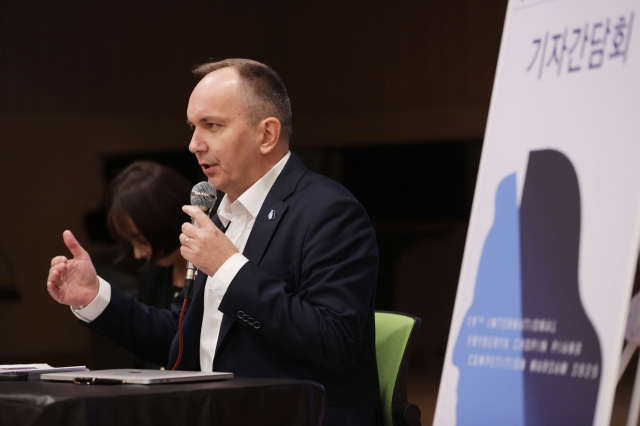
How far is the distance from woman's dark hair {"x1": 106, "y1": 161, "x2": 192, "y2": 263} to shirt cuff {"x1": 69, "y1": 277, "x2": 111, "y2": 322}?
86cm

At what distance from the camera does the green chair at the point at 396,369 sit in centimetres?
207

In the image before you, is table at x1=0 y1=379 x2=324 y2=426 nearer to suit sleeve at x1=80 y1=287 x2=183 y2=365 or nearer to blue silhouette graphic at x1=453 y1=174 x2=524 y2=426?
blue silhouette graphic at x1=453 y1=174 x2=524 y2=426

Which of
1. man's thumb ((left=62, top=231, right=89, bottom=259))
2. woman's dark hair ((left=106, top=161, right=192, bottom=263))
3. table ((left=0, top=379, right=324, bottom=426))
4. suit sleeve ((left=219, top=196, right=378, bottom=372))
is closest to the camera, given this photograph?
table ((left=0, top=379, right=324, bottom=426))

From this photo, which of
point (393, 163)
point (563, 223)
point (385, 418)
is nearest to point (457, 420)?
point (563, 223)

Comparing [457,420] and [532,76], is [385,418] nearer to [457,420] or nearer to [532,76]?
[457,420]

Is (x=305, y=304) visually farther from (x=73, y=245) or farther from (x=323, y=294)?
(x=73, y=245)

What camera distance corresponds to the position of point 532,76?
1.57 metres

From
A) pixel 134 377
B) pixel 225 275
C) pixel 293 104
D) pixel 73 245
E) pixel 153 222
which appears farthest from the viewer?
pixel 293 104

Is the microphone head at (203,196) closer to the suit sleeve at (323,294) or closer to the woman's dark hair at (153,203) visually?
the suit sleeve at (323,294)

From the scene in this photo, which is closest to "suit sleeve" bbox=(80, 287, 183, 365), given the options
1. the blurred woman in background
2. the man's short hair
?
the man's short hair

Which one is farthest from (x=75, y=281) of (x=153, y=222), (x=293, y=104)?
(x=293, y=104)

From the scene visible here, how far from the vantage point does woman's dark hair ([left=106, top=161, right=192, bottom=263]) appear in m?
2.99

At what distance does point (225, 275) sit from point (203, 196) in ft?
1.05

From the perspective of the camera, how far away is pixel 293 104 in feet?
17.5
